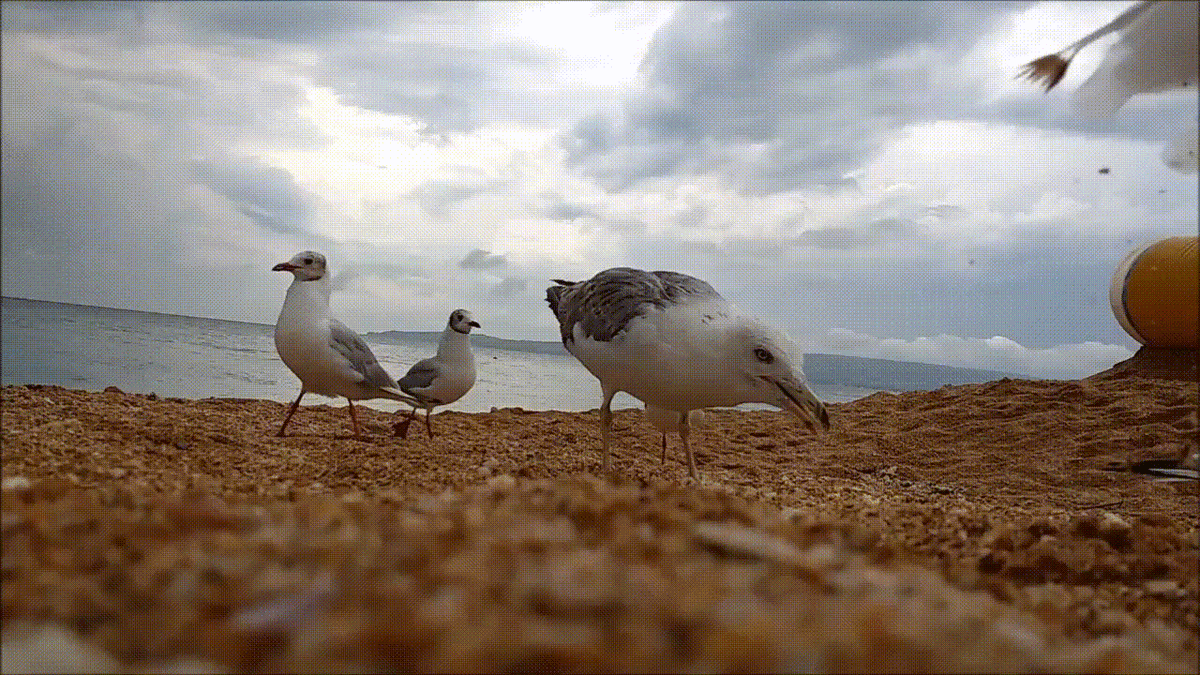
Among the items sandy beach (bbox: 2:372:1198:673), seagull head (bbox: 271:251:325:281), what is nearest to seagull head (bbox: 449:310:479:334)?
seagull head (bbox: 271:251:325:281)

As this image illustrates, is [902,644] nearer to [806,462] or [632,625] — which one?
[632,625]

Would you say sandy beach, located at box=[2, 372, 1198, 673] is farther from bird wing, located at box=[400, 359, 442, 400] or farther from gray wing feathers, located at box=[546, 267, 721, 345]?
bird wing, located at box=[400, 359, 442, 400]

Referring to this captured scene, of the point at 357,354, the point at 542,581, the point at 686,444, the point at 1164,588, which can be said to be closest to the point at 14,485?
the point at 542,581

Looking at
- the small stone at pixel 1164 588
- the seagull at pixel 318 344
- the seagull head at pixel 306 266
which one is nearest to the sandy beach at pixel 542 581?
the small stone at pixel 1164 588

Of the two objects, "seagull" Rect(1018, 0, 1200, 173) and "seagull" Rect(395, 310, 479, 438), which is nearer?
"seagull" Rect(1018, 0, 1200, 173)

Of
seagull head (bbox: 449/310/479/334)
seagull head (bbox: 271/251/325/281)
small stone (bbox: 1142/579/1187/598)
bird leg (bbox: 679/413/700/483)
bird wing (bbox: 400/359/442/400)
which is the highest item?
seagull head (bbox: 271/251/325/281)

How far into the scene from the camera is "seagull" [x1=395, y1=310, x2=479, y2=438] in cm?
759

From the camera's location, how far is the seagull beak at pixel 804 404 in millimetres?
4523

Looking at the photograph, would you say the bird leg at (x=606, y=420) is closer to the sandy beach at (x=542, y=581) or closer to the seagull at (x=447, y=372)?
the sandy beach at (x=542, y=581)

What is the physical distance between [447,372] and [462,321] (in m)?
0.43

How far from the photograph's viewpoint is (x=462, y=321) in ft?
25.6

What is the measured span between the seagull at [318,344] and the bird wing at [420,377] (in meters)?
0.56

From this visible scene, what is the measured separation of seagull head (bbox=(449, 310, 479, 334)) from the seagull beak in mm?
3701

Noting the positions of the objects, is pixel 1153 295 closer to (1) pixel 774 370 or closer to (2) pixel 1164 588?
(1) pixel 774 370
